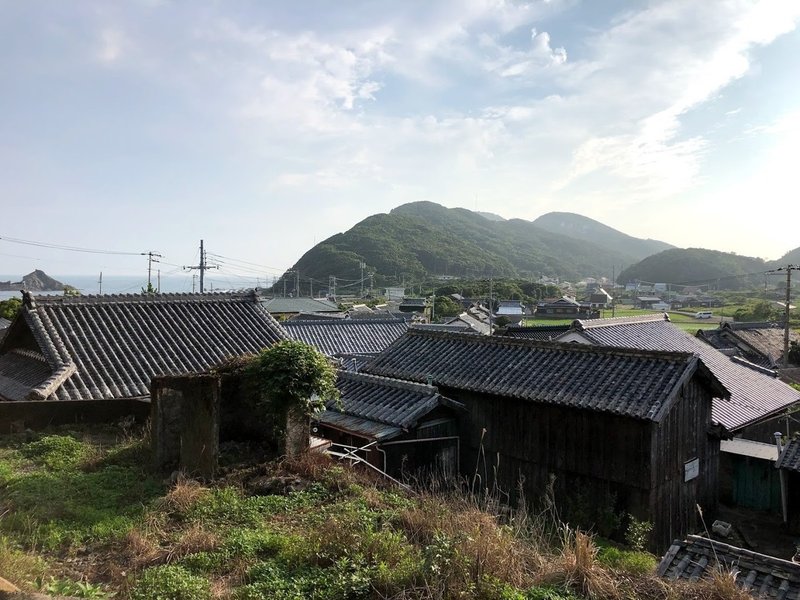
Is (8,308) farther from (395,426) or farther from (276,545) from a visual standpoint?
(276,545)

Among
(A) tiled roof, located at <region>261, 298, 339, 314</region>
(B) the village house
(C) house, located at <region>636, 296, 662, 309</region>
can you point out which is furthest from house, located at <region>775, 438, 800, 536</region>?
(C) house, located at <region>636, 296, 662, 309</region>

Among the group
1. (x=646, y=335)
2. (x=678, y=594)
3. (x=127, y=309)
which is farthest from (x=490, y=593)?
(x=646, y=335)

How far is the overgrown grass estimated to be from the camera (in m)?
4.86

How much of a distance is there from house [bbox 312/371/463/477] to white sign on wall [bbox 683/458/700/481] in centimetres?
513

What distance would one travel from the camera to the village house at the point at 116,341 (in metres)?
12.4

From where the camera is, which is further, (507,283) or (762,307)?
(507,283)

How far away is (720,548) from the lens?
6.14 metres

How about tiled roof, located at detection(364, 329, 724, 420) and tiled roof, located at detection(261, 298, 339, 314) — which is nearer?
tiled roof, located at detection(364, 329, 724, 420)

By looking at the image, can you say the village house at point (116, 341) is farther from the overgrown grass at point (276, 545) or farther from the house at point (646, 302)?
the house at point (646, 302)

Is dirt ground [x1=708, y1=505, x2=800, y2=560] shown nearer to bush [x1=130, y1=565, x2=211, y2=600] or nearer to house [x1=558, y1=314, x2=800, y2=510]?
house [x1=558, y1=314, x2=800, y2=510]

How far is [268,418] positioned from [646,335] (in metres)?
16.9

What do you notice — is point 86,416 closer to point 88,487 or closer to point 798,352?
point 88,487

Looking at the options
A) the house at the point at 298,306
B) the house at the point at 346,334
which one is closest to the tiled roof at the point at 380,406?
the house at the point at 346,334

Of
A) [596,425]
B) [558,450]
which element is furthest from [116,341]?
[596,425]
